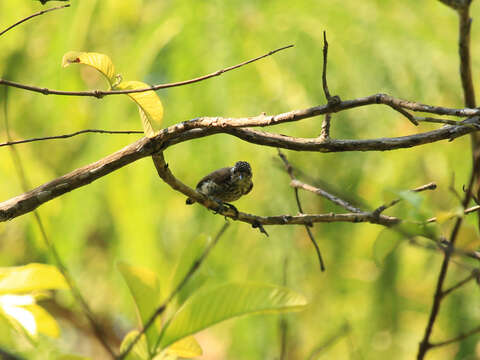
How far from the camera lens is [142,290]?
142cm

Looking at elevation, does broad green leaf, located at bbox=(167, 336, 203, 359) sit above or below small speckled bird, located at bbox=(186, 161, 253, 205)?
below

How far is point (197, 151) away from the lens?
2.94 metres

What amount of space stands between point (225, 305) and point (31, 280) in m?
0.49

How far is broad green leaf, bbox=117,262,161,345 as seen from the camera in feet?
4.62

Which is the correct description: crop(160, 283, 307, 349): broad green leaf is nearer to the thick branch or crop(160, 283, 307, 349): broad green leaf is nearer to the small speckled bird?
the thick branch

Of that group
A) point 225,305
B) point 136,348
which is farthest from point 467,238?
point 136,348

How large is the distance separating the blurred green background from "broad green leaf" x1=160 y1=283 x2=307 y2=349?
1.35 metres

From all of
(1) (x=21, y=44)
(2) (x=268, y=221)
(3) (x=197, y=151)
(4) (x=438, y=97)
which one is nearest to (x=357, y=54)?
(4) (x=438, y=97)

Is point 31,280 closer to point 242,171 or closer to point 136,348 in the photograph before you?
point 136,348

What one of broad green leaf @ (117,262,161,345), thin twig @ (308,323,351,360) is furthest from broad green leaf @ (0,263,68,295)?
thin twig @ (308,323,351,360)

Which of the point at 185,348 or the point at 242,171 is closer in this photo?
the point at 185,348

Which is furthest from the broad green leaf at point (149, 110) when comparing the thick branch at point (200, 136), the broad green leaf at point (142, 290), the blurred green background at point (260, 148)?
the blurred green background at point (260, 148)

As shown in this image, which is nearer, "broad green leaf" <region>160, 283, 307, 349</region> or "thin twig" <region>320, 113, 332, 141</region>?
"thin twig" <region>320, 113, 332, 141</region>

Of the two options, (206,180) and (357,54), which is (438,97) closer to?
(357,54)
